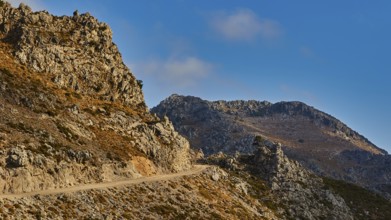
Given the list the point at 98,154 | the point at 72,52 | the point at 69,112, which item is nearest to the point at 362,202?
the point at 98,154

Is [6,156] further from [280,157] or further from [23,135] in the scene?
[280,157]

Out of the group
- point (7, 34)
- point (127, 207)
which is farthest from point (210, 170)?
point (7, 34)

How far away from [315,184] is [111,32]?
8120cm

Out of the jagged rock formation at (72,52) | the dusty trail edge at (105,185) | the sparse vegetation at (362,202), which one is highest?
the jagged rock formation at (72,52)

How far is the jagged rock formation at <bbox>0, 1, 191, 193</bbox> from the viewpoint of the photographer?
2621 inches

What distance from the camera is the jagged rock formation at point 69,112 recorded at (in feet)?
218

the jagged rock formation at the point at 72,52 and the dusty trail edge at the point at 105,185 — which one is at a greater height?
the jagged rock formation at the point at 72,52

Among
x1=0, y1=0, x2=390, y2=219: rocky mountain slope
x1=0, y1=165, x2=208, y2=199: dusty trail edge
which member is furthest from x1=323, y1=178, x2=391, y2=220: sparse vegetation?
x1=0, y1=165, x2=208, y2=199: dusty trail edge

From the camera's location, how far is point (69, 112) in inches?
3455

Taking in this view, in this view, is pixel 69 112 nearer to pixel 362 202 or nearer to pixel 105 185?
pixel 105 185

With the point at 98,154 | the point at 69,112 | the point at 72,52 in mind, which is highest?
the point at 72,52

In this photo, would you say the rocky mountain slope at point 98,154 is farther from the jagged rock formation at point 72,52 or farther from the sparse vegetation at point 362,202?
the sparse vegetation at point 362,202

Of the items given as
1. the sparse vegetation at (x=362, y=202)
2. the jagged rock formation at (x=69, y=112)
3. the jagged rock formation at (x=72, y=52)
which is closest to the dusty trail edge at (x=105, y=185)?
the jagged rock formation at (x=69, y=112)

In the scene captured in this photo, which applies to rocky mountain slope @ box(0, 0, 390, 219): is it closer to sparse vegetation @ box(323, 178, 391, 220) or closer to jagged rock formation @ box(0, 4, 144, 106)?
jagged rock formation @ box(0, 4, 144, 106)
